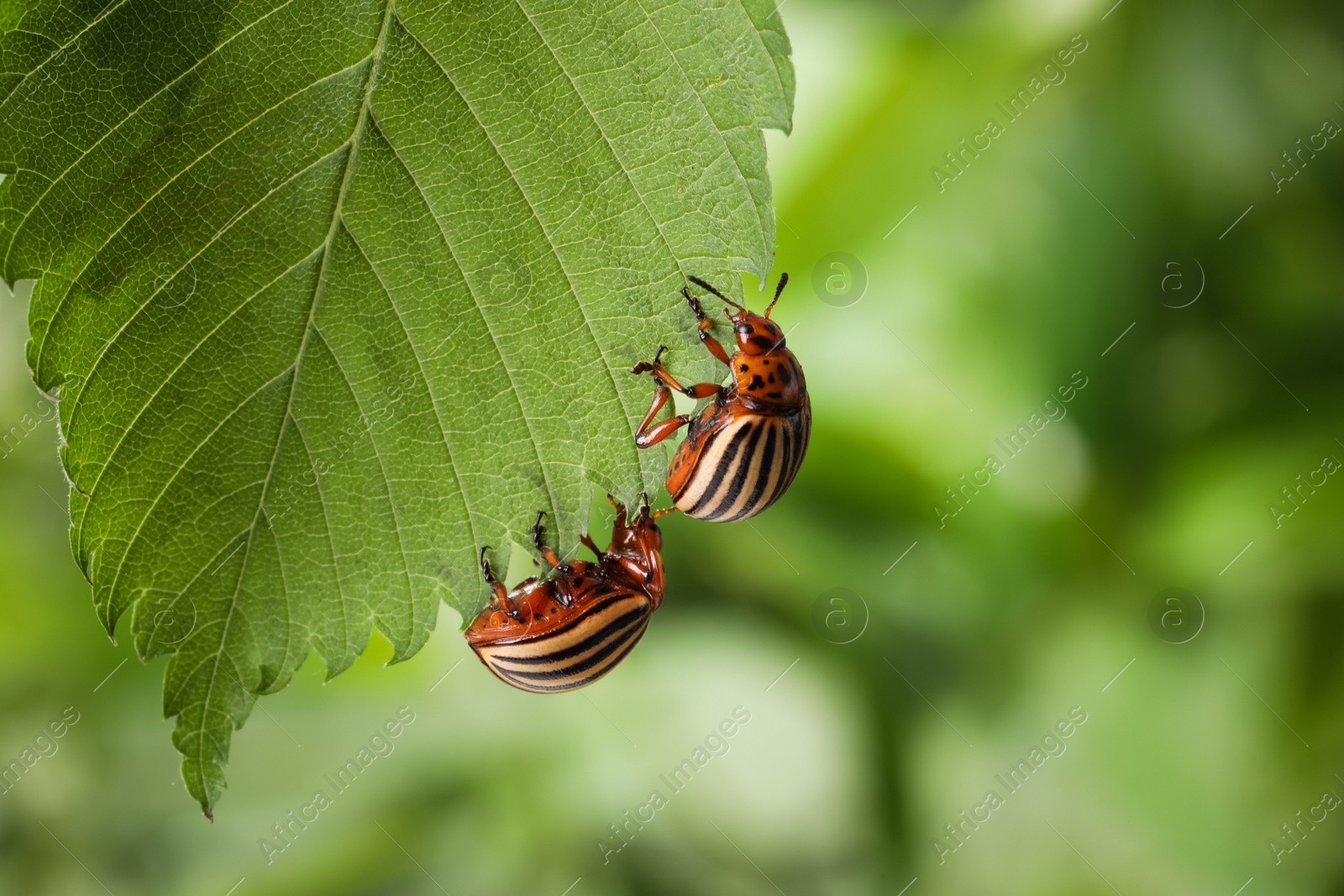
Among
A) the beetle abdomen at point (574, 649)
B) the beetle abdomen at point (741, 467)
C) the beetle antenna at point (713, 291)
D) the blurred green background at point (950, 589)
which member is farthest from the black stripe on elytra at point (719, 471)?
the blurred green background at point (950, 589)

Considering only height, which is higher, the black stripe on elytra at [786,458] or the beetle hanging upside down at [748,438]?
the beetle hanging upside down at [748,438]

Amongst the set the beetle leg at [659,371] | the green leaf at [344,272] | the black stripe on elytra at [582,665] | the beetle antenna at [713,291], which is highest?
the green leaf at [344,272]

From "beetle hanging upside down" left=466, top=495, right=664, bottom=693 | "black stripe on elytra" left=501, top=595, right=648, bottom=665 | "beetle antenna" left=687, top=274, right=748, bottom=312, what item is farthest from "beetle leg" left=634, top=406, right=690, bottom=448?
"black stripe on elytra" left=501, top=595, right=648, bottom=665

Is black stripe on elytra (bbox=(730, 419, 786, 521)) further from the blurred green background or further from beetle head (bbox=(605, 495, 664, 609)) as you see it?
the blurred green background

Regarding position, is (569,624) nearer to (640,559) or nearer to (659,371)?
(640,559)

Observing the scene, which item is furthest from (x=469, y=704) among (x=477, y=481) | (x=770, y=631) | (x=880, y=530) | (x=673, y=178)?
(x=673, y=178)

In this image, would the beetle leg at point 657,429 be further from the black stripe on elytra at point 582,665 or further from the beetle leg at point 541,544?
the black stripe on elytra at point 582,665
